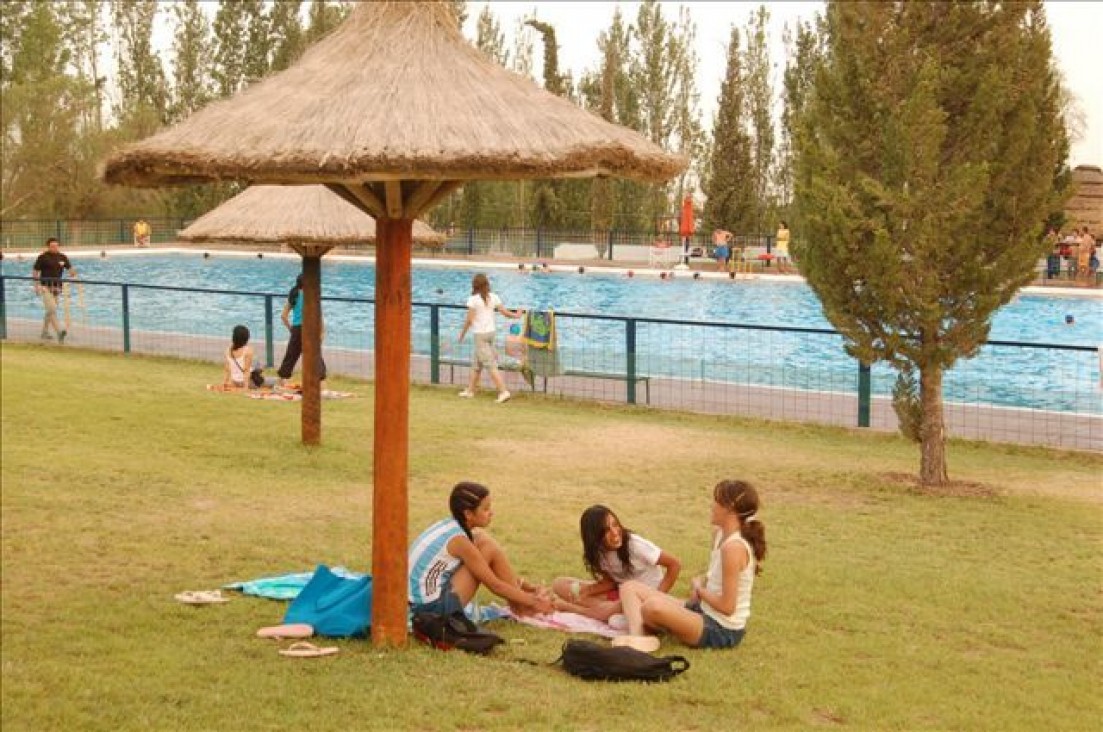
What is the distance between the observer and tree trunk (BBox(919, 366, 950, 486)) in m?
13.3

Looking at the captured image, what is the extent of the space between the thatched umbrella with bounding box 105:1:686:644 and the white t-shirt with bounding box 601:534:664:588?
1.31 meters

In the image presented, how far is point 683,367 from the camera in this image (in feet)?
64.5

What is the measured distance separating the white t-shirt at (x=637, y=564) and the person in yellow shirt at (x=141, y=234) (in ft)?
173

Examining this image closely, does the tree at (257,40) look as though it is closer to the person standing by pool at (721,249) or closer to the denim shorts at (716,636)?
the person standing by pool at (721,249)

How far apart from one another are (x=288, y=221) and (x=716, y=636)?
702 cm

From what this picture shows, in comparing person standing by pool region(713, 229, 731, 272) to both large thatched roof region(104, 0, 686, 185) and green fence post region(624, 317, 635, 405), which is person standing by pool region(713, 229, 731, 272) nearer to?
green fence post region(624, 317, 635, 405)

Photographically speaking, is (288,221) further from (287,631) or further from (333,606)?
(287,631)

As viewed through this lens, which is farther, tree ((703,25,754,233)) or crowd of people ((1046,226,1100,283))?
tree ((703,25,754,233))

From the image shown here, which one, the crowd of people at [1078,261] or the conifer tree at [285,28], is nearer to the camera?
the crowd of people at [1078,261]

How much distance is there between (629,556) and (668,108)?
187 ft

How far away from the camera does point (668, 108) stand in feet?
210

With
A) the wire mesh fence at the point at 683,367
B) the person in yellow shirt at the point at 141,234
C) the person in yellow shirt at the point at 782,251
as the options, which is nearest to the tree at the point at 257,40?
the person in yellow shirt at the point at 141,234

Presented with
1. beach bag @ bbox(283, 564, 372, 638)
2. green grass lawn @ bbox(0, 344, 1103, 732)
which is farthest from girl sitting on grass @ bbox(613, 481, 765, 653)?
beach bag @ bbox(283, 564, 372, 638)

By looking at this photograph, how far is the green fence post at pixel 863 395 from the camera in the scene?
16.6 m
